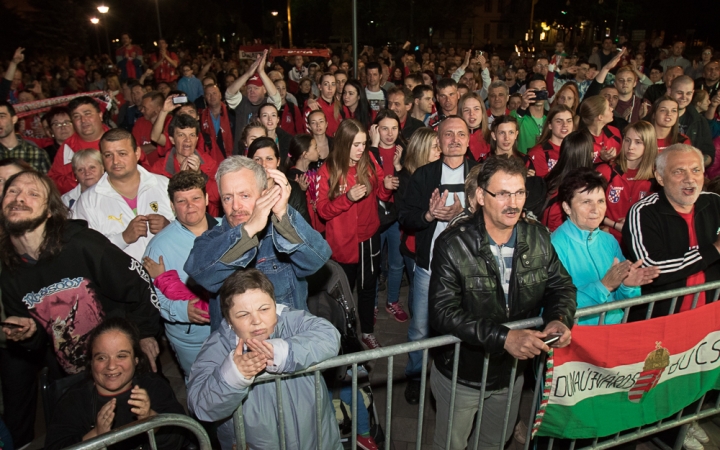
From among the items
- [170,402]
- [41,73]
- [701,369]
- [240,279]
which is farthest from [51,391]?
[41,73]

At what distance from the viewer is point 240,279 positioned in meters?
2.68

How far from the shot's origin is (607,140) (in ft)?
20.6

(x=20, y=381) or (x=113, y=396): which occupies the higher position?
(x=113, y=396)

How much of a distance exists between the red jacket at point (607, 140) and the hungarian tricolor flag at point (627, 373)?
3.24 m

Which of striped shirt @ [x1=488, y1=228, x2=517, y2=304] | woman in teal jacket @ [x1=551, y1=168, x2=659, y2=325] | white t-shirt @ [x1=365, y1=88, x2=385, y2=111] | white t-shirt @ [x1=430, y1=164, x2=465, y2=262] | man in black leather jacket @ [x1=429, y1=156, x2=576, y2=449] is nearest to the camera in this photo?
man in black leather jacket @ [x1=429, y1=156, x2=576, y2=449]

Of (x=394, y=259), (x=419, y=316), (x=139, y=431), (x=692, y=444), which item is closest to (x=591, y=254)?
(x=419, y=316)

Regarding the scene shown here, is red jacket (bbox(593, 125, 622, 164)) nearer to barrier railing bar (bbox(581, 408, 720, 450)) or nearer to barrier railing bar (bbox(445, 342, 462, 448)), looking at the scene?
barrier railing bar (bbox(581, 408, 720, 450))

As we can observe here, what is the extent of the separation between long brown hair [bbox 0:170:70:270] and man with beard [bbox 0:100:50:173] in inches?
108

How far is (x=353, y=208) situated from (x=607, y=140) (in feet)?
11.4

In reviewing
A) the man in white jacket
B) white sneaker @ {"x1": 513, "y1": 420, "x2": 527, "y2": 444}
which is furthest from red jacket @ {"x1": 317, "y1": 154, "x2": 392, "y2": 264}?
white sneaker @ {"x1": 513, "y1": 420, "x2": 527, "y2": 444}

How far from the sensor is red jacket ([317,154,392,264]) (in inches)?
195

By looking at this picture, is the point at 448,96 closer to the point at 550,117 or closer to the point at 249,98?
the point at 550,117

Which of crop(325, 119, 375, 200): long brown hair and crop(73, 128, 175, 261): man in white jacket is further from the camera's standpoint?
crop(325, 119, 375, 200): long brown hair

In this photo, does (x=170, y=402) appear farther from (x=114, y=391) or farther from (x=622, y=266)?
(x=622, y=266)
